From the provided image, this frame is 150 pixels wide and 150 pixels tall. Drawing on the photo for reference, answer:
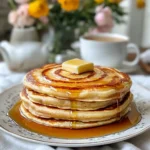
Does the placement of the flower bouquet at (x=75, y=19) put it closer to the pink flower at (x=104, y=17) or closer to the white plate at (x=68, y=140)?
the pink flower at (x=104, y=17)

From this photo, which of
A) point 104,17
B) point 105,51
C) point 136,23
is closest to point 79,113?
point 105,51

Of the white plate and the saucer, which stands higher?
the white plate

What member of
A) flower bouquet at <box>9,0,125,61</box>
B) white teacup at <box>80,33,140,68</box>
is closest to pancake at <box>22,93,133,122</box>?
white teacup at <box>80,33,140,68</box>

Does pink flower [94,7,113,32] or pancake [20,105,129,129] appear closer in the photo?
pancake [20,105,129,129]

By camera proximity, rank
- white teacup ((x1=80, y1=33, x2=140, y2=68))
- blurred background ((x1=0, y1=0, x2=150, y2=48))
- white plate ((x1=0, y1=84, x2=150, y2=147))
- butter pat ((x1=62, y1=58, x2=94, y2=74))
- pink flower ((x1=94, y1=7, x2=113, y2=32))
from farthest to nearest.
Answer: blurred background ((x1=0, y1=0, x2=150, y2=48))
pink flower ((x1=94, y1=7, x2=113, y2=32))
white teacup ((x1=80, y1=33, x2=140, y2=68))
butter pat ((x1=62, y1=58, x2=94, y2=74))
white plate ((x1=0, y1=84, x2=150, y2=147))

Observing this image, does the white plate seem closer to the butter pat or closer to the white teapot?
the butter pat

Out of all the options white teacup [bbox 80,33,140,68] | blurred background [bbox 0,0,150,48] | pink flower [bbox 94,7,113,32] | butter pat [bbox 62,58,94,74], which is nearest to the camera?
butter pat [bbox 62,58,94,74]

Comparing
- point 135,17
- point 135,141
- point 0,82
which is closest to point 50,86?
point 135,141

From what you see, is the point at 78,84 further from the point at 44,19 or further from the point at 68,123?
the point at 44,19
